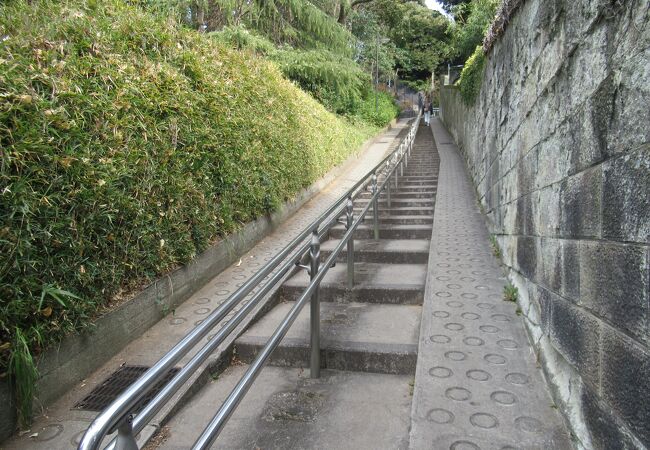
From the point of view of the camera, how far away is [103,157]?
8.83ft

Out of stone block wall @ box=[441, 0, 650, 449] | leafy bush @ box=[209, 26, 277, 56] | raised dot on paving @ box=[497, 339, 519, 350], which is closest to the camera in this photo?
stone block wall @ box=[441, 0, 650, 449]

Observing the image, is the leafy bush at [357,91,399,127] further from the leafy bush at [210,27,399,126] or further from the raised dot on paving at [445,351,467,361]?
the raised dot on paving at [445,351,467,361]

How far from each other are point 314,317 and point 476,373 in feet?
3.08

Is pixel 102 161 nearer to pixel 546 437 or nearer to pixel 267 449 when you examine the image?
pixel 267 449

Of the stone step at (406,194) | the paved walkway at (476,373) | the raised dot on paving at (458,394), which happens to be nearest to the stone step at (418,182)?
the stone step at (406,194)

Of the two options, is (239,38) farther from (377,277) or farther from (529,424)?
(529,424)

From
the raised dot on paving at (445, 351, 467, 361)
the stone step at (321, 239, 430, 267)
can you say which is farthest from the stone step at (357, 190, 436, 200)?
the raised dot on paving at (445, 351, 467, 361)

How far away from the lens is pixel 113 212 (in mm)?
2721

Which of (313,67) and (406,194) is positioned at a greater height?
(313,67)

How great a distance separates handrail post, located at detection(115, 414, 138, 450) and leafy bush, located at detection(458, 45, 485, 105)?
5.86 metres

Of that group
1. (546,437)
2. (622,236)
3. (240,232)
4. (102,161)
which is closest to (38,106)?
(102,161)

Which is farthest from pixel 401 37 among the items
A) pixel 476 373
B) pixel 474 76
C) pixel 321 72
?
pixel 476 373

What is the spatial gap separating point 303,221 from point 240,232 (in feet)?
5.85

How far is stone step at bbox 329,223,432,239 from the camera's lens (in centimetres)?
514
